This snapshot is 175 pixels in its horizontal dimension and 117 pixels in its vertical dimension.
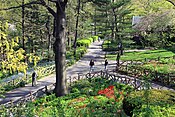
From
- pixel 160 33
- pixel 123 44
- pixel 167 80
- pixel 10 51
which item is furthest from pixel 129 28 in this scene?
pixel 10 51

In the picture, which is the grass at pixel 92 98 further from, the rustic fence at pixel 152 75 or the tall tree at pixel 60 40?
the rustic fence at pixel 152 75

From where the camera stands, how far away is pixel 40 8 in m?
40.7

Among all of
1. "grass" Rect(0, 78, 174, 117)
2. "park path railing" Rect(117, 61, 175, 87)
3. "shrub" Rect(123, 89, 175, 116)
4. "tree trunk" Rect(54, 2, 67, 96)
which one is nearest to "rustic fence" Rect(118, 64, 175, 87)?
"park path railing" Rect(117, 61, 175, 87)

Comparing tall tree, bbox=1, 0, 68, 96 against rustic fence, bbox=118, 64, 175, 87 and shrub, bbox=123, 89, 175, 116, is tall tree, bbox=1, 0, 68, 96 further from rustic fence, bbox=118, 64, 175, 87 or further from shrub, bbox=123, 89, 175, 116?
shrub, bbox=123, 89, 175, 116

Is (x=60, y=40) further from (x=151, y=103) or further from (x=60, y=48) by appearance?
(x=151, y=103)

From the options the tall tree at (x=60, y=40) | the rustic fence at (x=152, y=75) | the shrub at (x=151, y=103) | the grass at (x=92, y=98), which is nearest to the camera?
the shrub at (x=151, y=103)

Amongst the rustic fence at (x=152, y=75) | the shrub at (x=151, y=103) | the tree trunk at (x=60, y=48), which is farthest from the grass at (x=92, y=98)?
the rustic fence at (x=152, y=75)

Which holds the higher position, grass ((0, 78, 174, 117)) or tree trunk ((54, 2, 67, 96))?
tree trunk ((54, 2, 67, 96))

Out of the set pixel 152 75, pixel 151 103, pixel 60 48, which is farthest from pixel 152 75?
pixel 151 103

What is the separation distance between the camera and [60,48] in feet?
59.6

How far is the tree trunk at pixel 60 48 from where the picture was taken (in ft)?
58.5

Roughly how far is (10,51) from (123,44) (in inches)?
1463

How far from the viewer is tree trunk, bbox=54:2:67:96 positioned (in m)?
17.8

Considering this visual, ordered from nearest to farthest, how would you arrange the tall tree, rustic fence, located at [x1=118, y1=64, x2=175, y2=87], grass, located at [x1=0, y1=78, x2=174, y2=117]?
grass, located at [x1=0, y1=78, x2=174, y2=117], the tall tree, rustic fence, located at [x1=118, y1=64, x2=175, y2=87]
